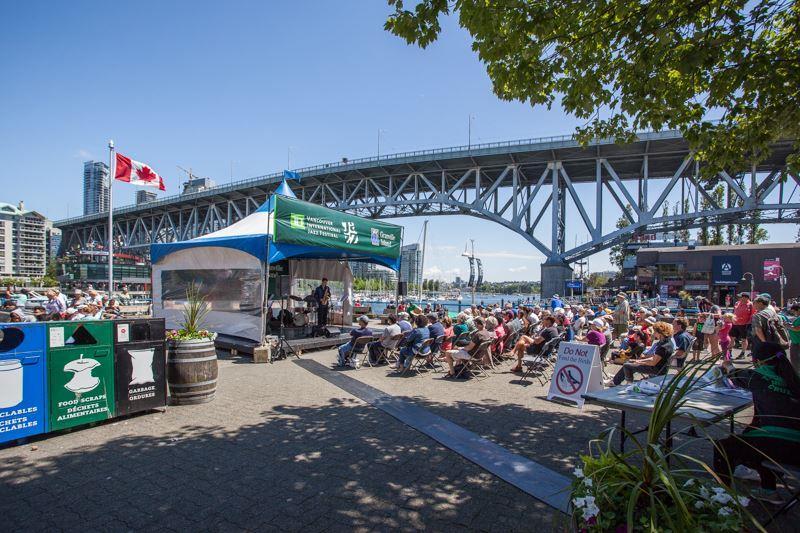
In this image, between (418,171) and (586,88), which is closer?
(586,88)

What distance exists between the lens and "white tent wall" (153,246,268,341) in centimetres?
1115

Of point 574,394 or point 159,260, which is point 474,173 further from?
point 574,394

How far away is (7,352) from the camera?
15.0ft

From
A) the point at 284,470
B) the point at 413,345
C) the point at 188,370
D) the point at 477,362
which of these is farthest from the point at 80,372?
the point at 477,362

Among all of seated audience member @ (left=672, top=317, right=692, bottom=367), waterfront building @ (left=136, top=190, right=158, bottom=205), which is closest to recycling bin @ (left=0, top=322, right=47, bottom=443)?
seated audience member @ (left=672, top=317, right=692, bottom=367)

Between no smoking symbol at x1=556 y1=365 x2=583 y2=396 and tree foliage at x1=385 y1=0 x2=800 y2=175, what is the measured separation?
3.66 m

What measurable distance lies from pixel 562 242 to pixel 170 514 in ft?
150

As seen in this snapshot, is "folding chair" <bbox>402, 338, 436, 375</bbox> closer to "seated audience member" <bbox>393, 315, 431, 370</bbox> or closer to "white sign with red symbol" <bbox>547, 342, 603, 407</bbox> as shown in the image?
"seated audience member" <bbox>393, 315, 431, 370</bbox>

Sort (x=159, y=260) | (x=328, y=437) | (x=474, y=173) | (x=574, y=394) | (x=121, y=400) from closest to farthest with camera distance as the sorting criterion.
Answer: (x=328, y=437) < (x=121, y=400) < (x=574, y=394) < (x=159, y=260) < (x=474, y=173)

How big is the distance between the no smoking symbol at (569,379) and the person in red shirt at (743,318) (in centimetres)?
693

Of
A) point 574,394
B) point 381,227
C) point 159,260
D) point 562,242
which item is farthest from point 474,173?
point 574,394

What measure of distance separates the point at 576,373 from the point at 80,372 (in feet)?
23.2

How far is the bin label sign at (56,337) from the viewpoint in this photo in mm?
4953

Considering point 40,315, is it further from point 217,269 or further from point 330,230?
point 330,230
